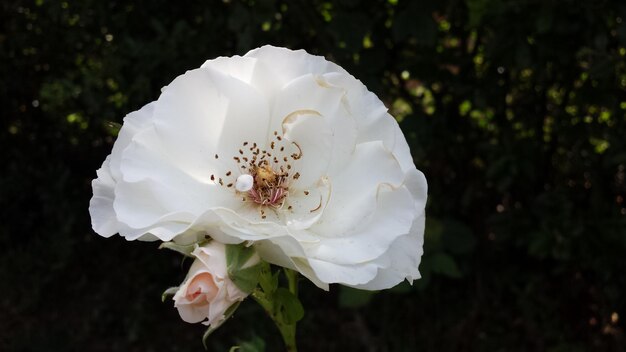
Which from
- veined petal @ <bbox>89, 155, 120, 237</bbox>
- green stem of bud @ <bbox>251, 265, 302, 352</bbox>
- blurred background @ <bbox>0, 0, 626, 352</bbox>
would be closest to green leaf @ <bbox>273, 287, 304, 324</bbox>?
green stem of bud @ <bbox>251, 265, 302, 352</bbox>

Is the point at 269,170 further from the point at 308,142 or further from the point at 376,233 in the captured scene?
the point at 376,233

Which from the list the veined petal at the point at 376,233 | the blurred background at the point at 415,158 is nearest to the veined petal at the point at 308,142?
the veined petal at the point at 376,233

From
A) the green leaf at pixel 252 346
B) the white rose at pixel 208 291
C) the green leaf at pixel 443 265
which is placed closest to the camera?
the white rose at pixel 208 291

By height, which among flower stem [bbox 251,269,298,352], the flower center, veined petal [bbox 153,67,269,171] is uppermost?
veined petal [bbox 153,67,269,171]

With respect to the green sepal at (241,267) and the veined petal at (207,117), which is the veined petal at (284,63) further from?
the green sepal at (241,267)

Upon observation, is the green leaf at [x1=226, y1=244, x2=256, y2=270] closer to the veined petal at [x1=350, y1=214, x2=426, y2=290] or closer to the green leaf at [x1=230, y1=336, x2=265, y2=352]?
the veined petal at [x1=350, y1=214, x2=426, y2=290]

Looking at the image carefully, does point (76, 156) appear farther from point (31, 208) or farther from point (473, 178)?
point (473, 178)

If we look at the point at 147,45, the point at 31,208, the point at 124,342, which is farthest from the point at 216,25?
the point at 31,208
